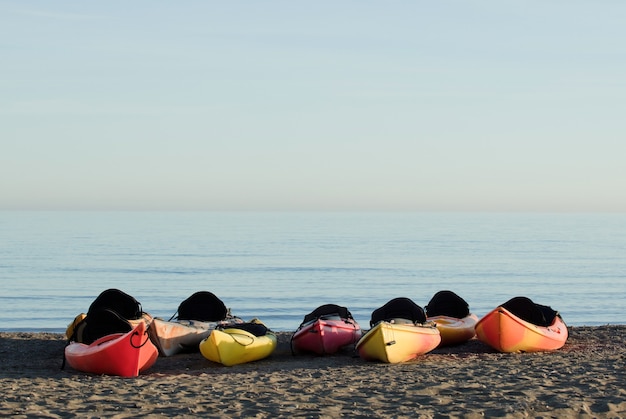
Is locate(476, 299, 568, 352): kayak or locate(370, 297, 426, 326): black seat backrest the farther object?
locate(370, 297, 426, 326): black seat backrest

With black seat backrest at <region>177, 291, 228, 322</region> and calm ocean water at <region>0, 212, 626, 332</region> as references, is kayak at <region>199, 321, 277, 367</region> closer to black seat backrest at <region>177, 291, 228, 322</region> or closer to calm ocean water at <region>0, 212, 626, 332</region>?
black seat backrest at <region>177, 291, 228, 322</region>

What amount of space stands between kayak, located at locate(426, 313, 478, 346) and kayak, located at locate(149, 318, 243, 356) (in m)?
3.71

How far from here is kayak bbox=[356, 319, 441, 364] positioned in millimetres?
12461

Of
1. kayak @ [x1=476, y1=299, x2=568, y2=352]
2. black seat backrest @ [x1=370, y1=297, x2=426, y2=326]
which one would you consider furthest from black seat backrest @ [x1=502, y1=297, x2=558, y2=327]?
black seat backrest @ [x1=370, y1=297, x2=426, y2=326]

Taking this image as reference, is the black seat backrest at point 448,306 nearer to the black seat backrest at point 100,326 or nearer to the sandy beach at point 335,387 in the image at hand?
the sandy beach at point 335,387

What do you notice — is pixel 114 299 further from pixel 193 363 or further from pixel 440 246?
pixel 440 246

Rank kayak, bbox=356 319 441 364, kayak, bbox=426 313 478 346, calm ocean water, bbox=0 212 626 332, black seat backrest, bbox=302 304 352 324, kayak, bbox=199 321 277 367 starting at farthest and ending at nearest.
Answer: calm ocean water, bbox=0 212 626 332 < black seat backrest, bbox=302 304 352 324 < kayak, bbox=426 313 478 346 < kayak, bbox=199 321 277 367 < kayak, bbox=356 319 441 364

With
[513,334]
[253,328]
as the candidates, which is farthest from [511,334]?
[253,328]

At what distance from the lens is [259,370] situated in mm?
12219

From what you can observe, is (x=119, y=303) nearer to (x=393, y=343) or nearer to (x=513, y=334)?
(x=393, y=343)

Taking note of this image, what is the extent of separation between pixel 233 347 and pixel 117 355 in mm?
1979

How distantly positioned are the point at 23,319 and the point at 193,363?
50.2 ft

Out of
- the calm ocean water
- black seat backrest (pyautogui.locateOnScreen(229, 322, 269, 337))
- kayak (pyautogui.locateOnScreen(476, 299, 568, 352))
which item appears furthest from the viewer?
the calm ocean water

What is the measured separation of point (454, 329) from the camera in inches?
580
